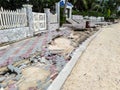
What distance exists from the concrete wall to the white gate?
131 centimetres

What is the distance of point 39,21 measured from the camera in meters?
11.8

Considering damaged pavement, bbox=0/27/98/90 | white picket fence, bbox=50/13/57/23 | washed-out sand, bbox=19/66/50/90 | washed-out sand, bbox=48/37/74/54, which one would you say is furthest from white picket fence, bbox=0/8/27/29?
white picket fence, bbox=50/13/57/23

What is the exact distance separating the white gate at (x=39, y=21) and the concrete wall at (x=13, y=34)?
131 centimetres

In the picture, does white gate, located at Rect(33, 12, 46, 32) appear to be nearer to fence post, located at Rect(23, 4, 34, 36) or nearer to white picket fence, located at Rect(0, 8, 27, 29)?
fence post, located at Rect(23, 4, 34, 36)

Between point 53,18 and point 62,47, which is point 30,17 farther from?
point 53,18

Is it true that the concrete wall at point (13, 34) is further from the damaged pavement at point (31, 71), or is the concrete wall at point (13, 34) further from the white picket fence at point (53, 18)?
the white picket fence at point (53, 18)

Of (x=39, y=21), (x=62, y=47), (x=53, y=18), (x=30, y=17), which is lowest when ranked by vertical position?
(x=62, y=47)

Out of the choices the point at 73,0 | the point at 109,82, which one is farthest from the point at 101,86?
the point at 73,0

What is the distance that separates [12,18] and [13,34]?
3.16 ft

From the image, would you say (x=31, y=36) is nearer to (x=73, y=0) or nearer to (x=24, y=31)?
(x=24, y=31)

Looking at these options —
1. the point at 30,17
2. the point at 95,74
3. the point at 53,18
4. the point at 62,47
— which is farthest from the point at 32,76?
the point at 53,18

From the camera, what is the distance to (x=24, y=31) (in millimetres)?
9797

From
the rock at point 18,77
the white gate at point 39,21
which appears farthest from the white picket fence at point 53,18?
the rock at point 18,77

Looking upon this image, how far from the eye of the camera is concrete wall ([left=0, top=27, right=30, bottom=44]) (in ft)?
26.1
